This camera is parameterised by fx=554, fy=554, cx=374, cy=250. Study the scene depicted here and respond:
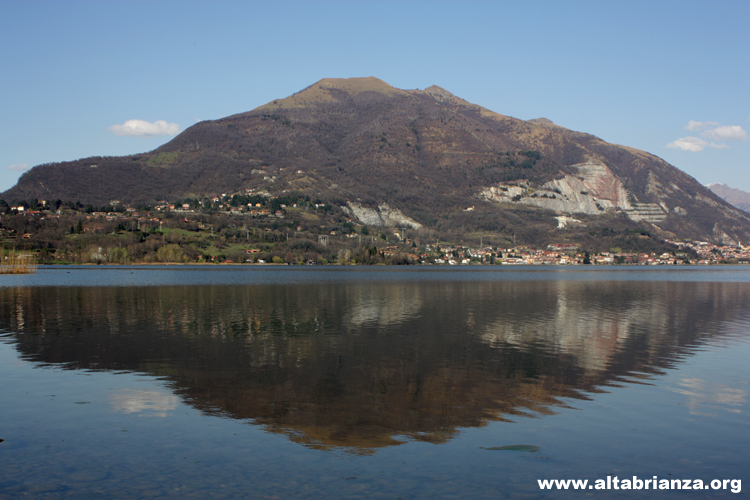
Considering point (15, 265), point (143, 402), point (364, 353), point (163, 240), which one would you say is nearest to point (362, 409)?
point (143, 402)

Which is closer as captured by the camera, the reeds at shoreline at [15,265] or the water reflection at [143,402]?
the water reflection at [143,402]

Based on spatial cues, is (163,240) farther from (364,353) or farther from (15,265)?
(364,353)

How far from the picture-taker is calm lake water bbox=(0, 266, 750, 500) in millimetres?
10023

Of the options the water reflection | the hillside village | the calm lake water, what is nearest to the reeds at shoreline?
the hillside village

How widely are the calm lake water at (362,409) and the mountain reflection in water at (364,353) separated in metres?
0.10

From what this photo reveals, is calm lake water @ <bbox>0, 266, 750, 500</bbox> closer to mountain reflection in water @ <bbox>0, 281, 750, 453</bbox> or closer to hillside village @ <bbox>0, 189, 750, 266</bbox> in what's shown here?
mountain reflection in water @ <bbox>0, 281, 750, 453</bbox>

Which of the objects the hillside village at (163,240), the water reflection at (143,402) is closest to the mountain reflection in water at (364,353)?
the water reflection at (143,402)

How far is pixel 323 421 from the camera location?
1325cm

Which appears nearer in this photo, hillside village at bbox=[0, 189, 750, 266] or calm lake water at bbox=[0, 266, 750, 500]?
calm lake water at bbox=[0, 266, 750, 500]

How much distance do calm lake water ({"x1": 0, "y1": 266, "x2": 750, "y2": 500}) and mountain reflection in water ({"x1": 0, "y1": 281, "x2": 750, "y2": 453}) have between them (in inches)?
4.1

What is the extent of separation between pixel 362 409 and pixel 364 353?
26.6ft

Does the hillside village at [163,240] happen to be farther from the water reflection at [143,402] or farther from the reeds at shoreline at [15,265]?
the water reflection at [143,402]

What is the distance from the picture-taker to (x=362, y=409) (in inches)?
561

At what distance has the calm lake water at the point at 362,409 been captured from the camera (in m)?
10.0
